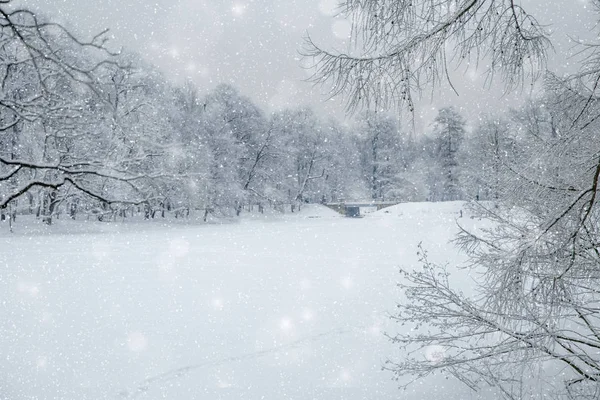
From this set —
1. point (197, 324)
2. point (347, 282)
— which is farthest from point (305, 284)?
point (197, 324)

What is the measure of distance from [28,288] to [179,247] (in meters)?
8.87

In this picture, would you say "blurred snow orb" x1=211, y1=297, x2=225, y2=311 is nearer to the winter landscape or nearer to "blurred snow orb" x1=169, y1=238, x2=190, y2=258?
the winter landscape

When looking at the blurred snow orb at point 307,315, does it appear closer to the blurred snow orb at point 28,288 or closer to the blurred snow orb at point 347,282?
the blurred snow orb at point 347,282

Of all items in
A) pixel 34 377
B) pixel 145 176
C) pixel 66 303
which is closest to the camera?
pixel 145 176

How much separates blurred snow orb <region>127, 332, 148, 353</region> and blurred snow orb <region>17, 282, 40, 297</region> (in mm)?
3511

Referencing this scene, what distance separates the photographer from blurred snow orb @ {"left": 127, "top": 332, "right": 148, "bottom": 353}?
8.35 m

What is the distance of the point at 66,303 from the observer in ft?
34.2

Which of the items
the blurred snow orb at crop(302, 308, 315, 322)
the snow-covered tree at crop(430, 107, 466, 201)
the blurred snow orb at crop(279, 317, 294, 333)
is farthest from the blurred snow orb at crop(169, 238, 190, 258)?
the snow-covered tree at crop(430, 107, 466, 201)

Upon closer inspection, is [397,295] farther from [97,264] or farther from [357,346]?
[97,264]

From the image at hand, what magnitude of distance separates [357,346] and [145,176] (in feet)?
21.0

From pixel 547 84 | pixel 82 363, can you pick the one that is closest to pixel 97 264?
pixel 82 363

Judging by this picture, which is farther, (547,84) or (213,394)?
(213,394)

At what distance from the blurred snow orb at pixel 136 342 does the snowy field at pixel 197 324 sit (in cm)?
2

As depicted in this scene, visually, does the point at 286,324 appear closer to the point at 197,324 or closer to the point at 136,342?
the point at 197,324
